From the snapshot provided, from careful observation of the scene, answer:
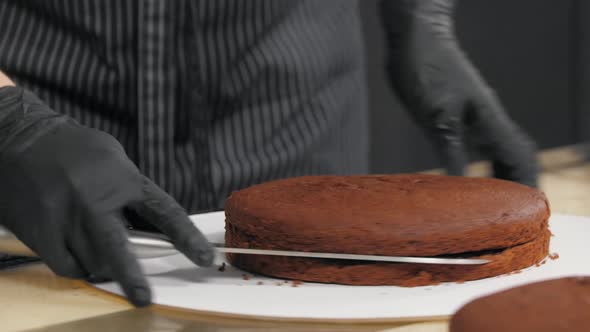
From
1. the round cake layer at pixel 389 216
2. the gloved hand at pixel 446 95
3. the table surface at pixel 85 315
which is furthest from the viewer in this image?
the gloved hand at pixel 446 95

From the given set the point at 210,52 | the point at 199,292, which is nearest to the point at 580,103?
the point at 210,52

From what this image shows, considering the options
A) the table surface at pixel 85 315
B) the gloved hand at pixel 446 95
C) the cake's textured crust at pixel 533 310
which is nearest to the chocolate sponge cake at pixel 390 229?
the table surface at pixel 85 315

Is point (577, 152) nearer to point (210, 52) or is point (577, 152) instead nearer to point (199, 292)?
point (210, 52)

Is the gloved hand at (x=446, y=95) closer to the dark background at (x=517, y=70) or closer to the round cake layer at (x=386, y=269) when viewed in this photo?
the round cake layer at (x=386, y=269)

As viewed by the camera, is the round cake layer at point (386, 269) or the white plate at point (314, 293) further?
the round cake layer at point (386, 269)

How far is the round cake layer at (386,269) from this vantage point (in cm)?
92

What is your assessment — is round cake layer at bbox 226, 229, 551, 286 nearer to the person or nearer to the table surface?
the table surface

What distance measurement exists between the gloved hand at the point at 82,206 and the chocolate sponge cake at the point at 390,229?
9 centimetres

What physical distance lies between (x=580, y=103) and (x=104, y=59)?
3120 mm

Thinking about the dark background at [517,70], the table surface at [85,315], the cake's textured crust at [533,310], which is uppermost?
the cake's textured crust at [533,310]

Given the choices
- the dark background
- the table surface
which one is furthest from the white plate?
the dark background

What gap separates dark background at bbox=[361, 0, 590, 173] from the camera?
128 inches

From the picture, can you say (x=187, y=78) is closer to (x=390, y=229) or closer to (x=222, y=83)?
(x=222, y=83)

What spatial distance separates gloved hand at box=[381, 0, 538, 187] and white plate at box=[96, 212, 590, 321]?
41cm
